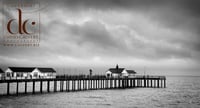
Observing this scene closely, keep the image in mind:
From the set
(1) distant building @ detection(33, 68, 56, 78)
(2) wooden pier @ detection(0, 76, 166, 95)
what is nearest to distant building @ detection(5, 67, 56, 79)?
(1) distant building @ detection(33, 68, 56, 78)

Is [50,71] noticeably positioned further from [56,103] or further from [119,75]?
[56,103]

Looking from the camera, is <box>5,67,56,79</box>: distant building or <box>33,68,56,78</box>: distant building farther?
<box>33,68,56,78</box>: distant building

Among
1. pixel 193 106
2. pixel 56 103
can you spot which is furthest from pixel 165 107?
pixel 56 103

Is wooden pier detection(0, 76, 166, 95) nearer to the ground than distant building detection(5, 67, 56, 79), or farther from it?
nearer to the ground

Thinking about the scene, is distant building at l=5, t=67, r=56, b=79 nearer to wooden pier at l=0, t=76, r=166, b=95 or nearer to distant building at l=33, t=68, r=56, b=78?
distant building at l=33, t=68, r=56, b=78

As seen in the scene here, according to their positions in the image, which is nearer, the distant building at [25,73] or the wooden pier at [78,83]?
the wooden pier at [78,83]

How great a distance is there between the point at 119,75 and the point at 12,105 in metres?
50.1

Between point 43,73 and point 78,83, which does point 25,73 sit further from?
point 78,83

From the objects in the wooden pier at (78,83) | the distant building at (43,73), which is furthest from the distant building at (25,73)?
the wooden pier at (78,83)

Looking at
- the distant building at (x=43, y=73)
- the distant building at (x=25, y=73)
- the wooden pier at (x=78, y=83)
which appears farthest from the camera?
the distant building at (x=43, y=73)

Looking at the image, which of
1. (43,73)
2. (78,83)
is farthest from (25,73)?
(78,83)

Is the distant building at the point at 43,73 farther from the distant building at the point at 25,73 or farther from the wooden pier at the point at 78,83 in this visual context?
the wooden pier at the point at 78,83

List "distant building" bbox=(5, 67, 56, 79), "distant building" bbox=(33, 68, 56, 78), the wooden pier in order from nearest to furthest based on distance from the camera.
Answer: the wooden pier → "distant building" bbox=(5, 67, 56, 79) → "distant building" bbox=(33, 68, 56, 78)

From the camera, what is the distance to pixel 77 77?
65875 millimetres
